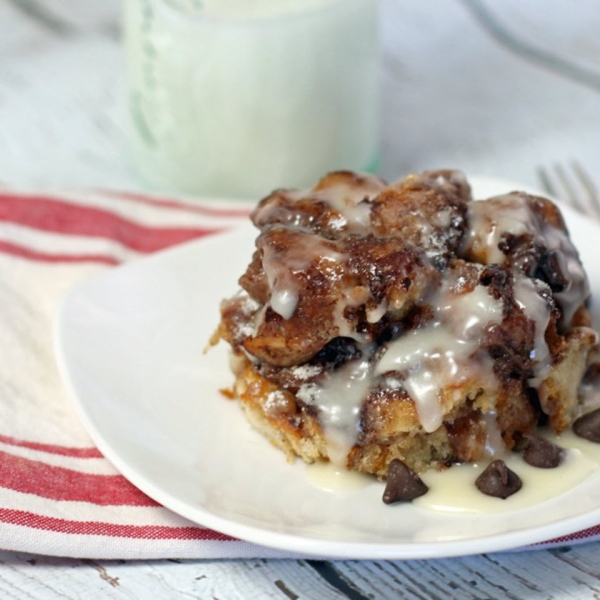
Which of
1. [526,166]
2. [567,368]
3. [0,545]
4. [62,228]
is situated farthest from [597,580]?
[526,166]

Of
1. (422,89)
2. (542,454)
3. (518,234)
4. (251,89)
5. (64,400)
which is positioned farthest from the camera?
(422,89)

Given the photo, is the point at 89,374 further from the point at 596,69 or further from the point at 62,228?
the point at 596,69

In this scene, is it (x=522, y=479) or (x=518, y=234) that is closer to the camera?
(x=522, y=479)

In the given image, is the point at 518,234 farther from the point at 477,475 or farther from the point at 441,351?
the point at 477,475

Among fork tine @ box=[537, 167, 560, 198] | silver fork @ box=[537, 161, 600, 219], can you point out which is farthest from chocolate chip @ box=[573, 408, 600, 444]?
fork tine @ box=[537, 167, 560, 198]

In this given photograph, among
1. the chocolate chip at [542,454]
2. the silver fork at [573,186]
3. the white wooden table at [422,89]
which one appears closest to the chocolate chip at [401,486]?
the chocolate chip at [542,454]

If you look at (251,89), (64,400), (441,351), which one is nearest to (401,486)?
(441,351)

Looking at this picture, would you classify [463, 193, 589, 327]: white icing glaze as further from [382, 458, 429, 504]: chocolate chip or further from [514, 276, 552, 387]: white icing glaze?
[382, 458, 429, 504]: chocolate chip
